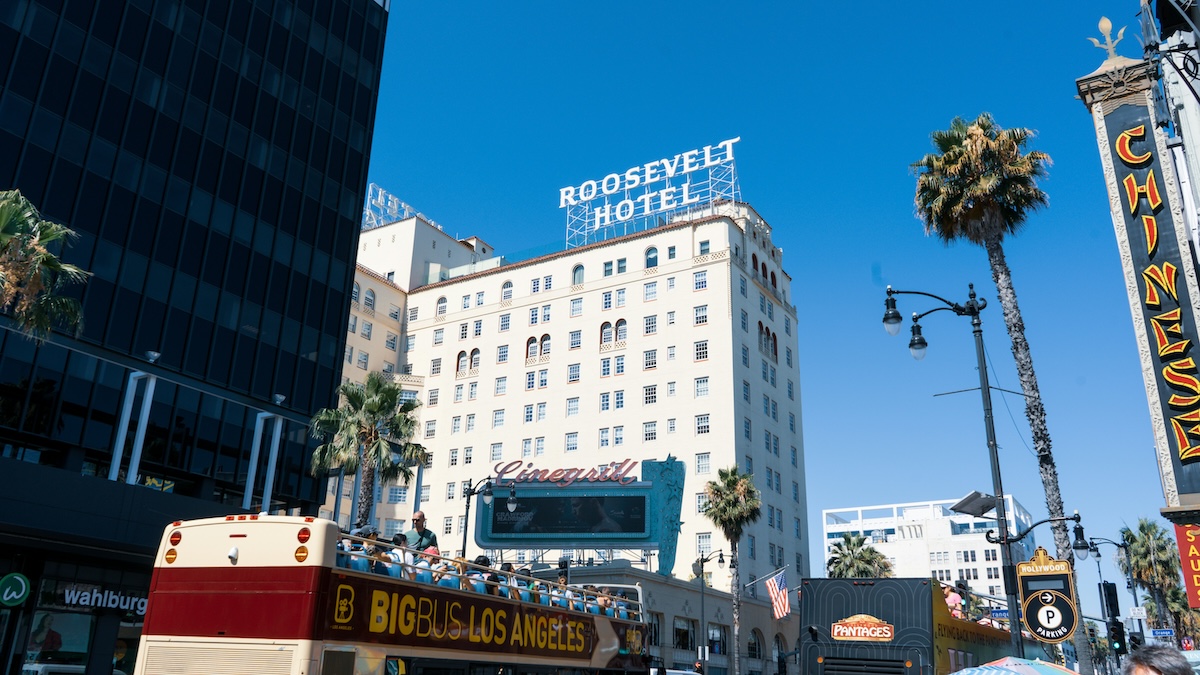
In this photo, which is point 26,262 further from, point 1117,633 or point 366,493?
point 1117,633

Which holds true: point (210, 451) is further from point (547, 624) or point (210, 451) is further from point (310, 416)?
point (547, 624)

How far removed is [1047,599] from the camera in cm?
1513

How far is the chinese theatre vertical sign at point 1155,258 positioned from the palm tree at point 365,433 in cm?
2733

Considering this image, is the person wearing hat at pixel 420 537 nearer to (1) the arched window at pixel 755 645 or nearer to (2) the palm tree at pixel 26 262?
(2) the palm tree at pixel 26 262

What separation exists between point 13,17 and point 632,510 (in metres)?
44.1

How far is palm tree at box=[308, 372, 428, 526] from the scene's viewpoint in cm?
3622

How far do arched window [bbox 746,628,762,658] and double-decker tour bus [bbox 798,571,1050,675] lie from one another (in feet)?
146

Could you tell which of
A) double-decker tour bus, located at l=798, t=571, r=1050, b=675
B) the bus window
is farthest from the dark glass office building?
double-decker tour bus, located at l=798, t=571, r=1050, b=675

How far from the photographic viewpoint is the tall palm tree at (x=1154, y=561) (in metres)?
59.2

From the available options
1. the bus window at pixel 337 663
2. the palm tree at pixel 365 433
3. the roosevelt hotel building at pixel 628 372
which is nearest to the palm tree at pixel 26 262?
the bus window at pixel 337 663

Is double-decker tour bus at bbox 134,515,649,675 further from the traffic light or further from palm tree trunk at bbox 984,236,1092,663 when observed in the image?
the traffic light

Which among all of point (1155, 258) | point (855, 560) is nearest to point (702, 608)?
point (855, 560)

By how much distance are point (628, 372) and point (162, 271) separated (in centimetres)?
4300

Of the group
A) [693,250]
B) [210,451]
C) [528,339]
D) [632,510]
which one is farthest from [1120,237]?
[528,339]
